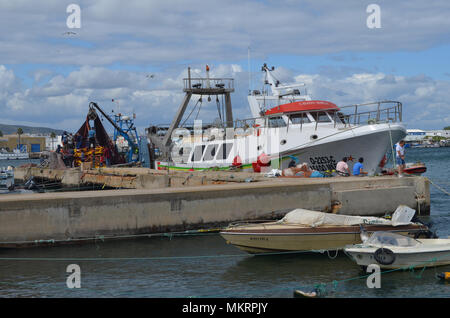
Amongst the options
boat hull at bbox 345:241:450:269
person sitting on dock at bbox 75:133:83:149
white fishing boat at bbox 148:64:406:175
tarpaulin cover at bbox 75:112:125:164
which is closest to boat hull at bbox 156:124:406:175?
white fishing boat at bbox 148:64:406:175

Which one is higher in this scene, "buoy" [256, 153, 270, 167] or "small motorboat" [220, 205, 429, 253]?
"buoy" [256, 153, 270, 167]

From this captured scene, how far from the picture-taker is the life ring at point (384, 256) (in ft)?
42.2

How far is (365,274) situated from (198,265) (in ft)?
14.6

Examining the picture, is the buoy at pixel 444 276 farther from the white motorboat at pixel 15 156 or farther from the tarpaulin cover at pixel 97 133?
the white motorboat at pixel 15 156

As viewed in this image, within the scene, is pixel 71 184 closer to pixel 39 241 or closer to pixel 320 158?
pixel 320 158

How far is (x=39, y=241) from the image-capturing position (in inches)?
630

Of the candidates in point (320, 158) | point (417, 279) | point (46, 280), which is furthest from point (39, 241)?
point (320, 158)

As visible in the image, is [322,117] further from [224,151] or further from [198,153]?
[198,153]

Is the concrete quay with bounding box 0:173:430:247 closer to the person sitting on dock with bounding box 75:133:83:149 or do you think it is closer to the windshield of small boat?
the windshield of small boat

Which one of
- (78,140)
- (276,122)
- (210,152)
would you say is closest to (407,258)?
(276,122)

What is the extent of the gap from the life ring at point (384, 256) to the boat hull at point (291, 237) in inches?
64.2

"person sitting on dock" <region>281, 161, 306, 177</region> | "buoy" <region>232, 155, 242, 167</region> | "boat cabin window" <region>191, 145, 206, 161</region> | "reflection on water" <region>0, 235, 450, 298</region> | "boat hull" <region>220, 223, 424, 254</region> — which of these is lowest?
"reflection on water" <region>0, 235, 450, 298</region>

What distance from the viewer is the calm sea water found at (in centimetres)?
1212
